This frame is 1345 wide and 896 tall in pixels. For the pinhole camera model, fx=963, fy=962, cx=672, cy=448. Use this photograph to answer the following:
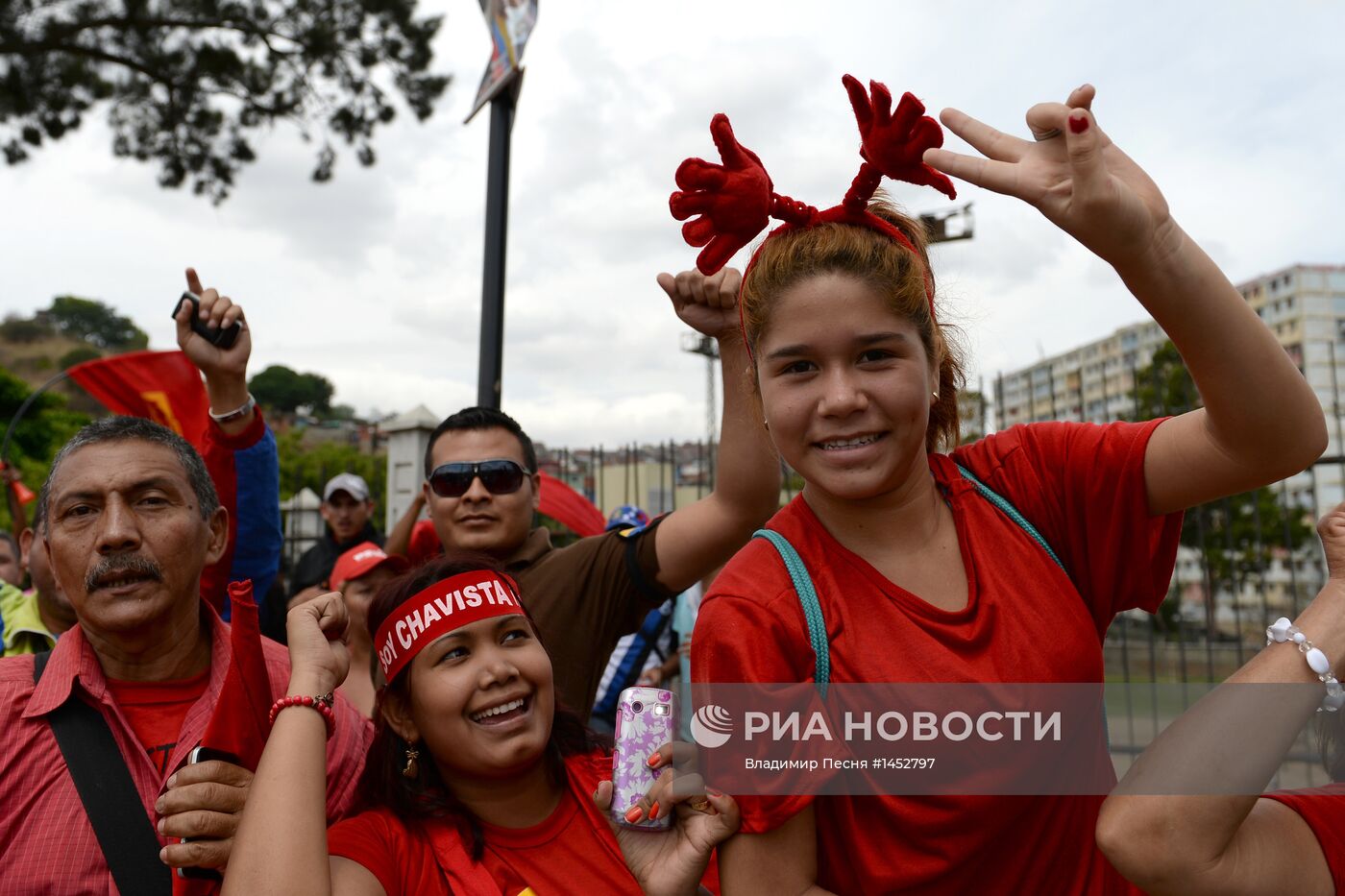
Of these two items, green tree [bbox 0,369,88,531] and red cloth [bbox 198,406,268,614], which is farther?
green tree [bbox 0,369,88,531]

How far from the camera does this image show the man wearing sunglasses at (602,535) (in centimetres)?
233

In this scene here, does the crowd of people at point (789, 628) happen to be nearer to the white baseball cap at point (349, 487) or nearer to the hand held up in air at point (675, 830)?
the hand held up in air at point (675, 830)

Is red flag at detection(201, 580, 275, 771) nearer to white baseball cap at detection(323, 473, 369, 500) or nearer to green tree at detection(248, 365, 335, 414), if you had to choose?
white baseball cap at detection(323, 473, 369, 500)

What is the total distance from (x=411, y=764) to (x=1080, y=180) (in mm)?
1789

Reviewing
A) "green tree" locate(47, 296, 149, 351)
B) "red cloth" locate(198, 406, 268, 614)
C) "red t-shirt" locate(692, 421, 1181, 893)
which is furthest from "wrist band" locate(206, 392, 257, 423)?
"green tree" locate(47, 296, 149, 351)

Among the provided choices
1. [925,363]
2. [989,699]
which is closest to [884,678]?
[989,699]

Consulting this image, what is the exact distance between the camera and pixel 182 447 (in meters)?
2.40

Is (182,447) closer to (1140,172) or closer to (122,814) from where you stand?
(122,814)

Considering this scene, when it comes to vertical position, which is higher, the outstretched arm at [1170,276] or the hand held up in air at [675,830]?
the outstretched arm at [1170,276]

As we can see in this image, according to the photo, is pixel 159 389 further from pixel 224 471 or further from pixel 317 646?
pixel 317 646

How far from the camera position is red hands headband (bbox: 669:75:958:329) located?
5.30 ft

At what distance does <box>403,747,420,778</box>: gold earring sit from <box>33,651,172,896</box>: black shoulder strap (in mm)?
486

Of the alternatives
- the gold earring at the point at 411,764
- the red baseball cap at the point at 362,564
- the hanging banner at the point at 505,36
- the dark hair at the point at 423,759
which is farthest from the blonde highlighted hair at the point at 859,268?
the hanging banner at the point at 505,36

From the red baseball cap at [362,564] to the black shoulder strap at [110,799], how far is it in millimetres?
2178
